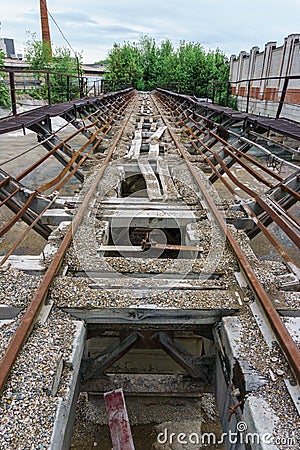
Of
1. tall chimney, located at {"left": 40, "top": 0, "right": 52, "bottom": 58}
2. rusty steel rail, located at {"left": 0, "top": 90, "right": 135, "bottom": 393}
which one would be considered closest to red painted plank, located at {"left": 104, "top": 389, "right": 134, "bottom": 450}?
rusty steel rail, located at {"left": 0, "top": 90, "right": 135, "bottom": 393}

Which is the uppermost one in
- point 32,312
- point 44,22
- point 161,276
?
point 44,22

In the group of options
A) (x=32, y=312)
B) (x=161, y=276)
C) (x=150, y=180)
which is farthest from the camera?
(x=150, y=180)

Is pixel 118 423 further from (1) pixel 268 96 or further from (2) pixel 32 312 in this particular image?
(1) pixel 268 96

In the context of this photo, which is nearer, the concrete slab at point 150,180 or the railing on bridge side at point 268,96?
the concrete slab at point 150,180

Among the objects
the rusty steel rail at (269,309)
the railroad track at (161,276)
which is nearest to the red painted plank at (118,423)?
the railroad track at (161,276)

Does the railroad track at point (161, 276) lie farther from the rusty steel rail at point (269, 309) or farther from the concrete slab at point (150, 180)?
the concrete slab at point (150, 180)

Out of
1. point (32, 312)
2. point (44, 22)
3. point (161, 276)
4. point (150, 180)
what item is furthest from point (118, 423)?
point (44, 22)

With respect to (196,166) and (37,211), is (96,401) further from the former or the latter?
(196,166)

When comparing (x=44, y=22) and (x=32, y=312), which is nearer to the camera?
(x=32, y=312)

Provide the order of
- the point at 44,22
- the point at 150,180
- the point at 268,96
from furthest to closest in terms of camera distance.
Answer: the point at 44,22 < the point at 268,96 < the point at 150,180

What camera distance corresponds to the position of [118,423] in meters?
2.18

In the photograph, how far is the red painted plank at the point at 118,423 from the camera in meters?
2.10

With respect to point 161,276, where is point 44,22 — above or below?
above

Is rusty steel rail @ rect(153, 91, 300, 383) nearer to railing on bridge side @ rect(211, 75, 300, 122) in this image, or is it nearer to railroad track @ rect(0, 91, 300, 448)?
railroad track @ rect(0, 91, 300, 448)
